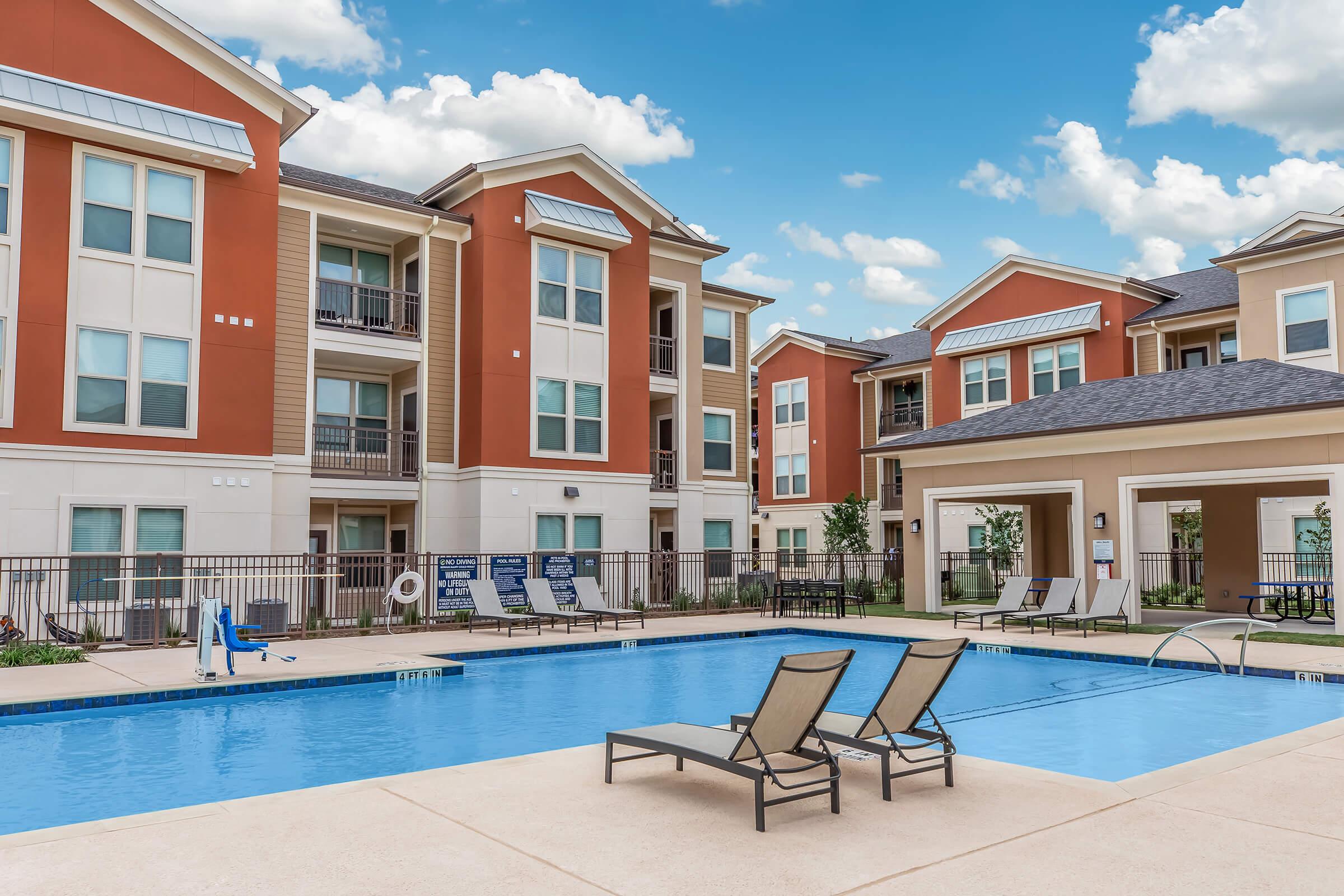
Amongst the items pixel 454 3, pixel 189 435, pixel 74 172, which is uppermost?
pixel 454 3

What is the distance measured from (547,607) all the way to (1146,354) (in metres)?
20.9

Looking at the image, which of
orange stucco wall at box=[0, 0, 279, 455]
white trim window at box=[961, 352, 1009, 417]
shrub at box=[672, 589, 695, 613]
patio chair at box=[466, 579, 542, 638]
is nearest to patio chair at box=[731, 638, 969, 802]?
patio chair at box=[466, 579, 542, 638]

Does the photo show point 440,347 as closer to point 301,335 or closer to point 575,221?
point 301,335

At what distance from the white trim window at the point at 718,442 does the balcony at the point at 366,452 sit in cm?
861

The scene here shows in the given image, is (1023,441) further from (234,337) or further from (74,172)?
(74,172)

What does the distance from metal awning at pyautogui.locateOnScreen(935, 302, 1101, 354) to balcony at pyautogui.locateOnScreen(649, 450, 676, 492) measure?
1262 centimetres

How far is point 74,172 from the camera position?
16.9 meters

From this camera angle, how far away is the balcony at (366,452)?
2142 centimetres

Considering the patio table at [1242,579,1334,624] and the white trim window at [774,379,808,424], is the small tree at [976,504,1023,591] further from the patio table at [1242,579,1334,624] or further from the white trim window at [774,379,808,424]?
the white trim window at [774,379,808,424]

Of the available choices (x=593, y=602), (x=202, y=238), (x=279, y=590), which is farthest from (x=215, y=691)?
(x=202, y=238)

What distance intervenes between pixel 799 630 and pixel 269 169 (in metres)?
13.4

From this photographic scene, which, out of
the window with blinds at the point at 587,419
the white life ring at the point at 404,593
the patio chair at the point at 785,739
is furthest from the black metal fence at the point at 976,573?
the patio chair at the point at 785,739

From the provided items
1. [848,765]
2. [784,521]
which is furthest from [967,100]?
[848,765]

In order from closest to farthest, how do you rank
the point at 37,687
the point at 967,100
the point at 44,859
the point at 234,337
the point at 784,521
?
the point at 44,859 < the point at 37,687 < the point at 234,337 < the point at 967,100 < the point at 784,521
